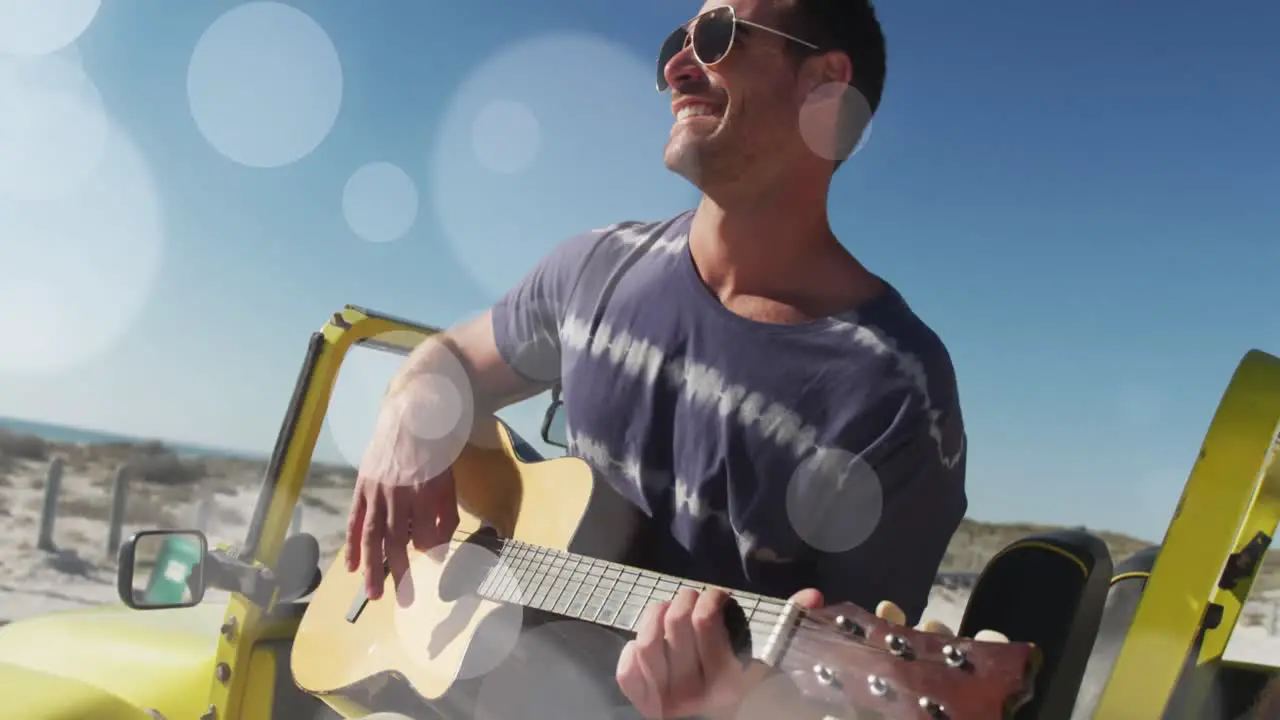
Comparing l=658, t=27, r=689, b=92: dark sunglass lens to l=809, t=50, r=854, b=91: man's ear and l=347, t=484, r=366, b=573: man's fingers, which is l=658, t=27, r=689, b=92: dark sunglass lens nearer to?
l=809, t=50, r=854, b=91: man's ear

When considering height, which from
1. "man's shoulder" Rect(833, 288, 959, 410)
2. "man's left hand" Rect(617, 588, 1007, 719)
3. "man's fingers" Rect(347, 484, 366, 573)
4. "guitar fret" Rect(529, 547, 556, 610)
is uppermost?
"man's shoulder" Rect(833, 288, 959, 410)

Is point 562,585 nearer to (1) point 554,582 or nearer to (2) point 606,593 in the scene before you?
(1) point 554,582

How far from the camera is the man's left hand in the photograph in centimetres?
132

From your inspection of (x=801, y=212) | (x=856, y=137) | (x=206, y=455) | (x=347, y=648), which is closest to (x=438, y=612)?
(x=347, y=648)

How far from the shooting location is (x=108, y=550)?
15.2 meters

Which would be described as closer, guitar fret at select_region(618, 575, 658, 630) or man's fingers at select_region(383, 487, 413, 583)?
guitar fret at select_region(618, 575, 658, 630)

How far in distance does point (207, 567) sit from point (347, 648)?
382mm

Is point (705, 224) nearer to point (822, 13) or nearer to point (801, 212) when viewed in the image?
point (801, 212)

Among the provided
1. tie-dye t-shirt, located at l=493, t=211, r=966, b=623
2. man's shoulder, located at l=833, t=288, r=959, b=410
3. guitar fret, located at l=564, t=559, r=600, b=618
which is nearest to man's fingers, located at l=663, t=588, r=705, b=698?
guitar fret, located at l=564, t=559, r=600, b=618

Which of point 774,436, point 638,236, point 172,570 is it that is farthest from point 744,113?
point 172,570

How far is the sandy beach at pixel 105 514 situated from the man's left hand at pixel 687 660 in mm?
299

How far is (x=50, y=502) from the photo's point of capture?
1399cm

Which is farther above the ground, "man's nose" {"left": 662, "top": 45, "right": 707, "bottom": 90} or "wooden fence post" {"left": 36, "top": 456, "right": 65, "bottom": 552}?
"man's nose" {"left": 662, "top": 45, "right": 707, "bottom": 90}

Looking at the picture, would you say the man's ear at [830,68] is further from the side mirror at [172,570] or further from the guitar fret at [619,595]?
the side mirror at [172,570]
